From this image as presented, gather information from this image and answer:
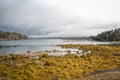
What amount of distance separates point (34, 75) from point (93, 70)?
13.8 m

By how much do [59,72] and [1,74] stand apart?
1186cm

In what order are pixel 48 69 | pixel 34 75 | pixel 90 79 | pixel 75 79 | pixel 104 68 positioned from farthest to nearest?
pixel 104 68
pixel 48 69
pixel 34 75
pixel 75 79
pixel 90 79

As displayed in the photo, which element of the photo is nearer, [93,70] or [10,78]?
[10,78]

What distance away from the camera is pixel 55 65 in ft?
147

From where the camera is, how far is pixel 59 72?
38312mm

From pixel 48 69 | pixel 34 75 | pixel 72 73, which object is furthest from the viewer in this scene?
pixel 48 69

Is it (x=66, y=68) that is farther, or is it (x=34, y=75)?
(x=66, y=68)

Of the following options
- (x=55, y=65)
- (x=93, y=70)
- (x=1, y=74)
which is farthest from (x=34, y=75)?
(x=93, y=70)

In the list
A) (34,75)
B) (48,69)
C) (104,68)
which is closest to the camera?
(34,75)

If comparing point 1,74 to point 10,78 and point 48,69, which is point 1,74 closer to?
point 10,78

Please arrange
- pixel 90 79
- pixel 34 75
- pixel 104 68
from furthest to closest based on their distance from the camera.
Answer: pixel 104 68 < pixel 34 75 < pixel 90 79

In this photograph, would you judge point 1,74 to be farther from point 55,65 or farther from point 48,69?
point 55,65

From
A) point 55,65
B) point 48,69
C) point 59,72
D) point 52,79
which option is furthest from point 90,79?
point 55,65

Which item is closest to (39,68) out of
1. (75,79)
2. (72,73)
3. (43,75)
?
(43,75)
